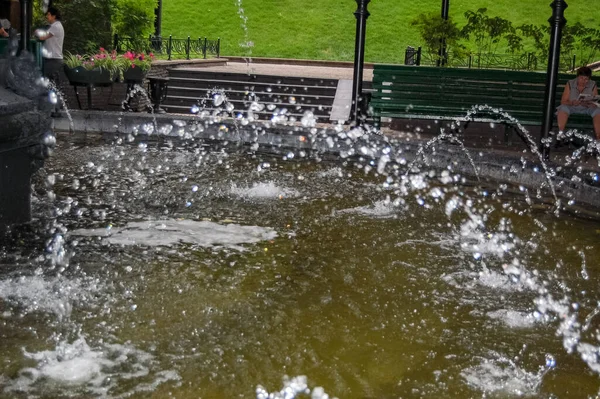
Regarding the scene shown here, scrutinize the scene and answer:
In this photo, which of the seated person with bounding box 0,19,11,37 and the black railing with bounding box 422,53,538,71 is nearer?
the seated person with bounding box 0,19,11,37

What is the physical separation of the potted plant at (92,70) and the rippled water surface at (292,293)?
626cm

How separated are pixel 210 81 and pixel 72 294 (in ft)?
46.0

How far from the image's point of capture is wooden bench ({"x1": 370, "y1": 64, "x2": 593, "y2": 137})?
13.2 m

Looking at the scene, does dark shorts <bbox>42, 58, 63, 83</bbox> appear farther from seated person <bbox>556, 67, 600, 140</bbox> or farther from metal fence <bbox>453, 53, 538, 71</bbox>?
metal fence <bbox>453, 53, 538, 71</bbox>

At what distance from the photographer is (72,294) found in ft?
17.0

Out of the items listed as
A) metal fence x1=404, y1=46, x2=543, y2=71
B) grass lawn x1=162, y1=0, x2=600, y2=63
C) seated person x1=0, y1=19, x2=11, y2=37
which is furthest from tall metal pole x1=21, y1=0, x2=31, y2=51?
grass lawn x1=162, y1=0, x2=600, y2=63

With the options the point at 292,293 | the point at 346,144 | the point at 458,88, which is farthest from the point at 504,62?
the point at 292,293

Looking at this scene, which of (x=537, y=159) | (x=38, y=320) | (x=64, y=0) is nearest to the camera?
(x=38, y=320)

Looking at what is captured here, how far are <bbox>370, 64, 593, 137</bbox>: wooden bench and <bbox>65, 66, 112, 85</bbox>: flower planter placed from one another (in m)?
5.15

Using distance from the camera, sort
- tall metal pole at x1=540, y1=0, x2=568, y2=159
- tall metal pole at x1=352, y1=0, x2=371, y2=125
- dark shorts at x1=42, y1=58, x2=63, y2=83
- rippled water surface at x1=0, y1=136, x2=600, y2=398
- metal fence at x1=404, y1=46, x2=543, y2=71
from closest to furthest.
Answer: rippled water surface at x1=0, y1=136, x2=600, y2=398
tall metal pole at x1=540, y1=0, x2=568, y2=159
tall metal pole at x1=352, y1=0, x2=371, y2=125
dark shorts at x1=42, y1=58, x2=63, y2=83
metal fence at x1=404, y1=46, x2=543, y2=71

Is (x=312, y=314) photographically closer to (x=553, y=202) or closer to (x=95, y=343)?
(x=95, y=343)

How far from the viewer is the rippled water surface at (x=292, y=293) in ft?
13.4

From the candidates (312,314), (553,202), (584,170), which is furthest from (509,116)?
(312,314)

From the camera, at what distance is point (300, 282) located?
5.67 m
